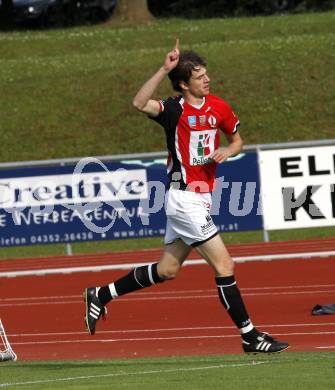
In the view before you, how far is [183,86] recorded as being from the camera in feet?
33.6

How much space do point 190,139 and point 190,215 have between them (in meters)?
0.57

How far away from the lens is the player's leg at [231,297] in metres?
10.2

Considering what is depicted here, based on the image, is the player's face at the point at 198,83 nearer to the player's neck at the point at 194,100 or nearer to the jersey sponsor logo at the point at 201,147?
the player's neck at the point at 194,100

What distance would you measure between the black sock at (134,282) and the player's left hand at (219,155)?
1.06m

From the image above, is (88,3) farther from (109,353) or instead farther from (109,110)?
(109,353)

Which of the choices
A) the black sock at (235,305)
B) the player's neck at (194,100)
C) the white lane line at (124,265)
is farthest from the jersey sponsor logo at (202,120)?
the white lane line at (124,265)

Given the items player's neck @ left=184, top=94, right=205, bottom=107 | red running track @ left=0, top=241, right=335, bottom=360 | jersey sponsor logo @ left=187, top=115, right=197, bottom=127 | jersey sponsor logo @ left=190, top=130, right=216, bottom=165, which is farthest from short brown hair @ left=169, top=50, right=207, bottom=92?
red running track @ left=0, top=241, right=335, bottom=360

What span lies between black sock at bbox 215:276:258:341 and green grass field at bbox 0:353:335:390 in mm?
226

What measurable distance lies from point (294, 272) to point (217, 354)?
667 centimetres

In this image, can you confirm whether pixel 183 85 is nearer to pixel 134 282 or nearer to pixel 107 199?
pixel 134 282

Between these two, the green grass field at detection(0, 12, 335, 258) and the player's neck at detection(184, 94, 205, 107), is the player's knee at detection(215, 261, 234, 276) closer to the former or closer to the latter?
the player's neck at detection(184, 94, 205, 107)

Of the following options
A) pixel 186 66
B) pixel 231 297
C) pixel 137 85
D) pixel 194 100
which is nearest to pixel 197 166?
pixel 194 100

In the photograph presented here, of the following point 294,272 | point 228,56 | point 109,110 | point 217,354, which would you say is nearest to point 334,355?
point 217,354

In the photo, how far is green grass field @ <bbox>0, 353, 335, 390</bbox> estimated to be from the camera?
8664 mm
